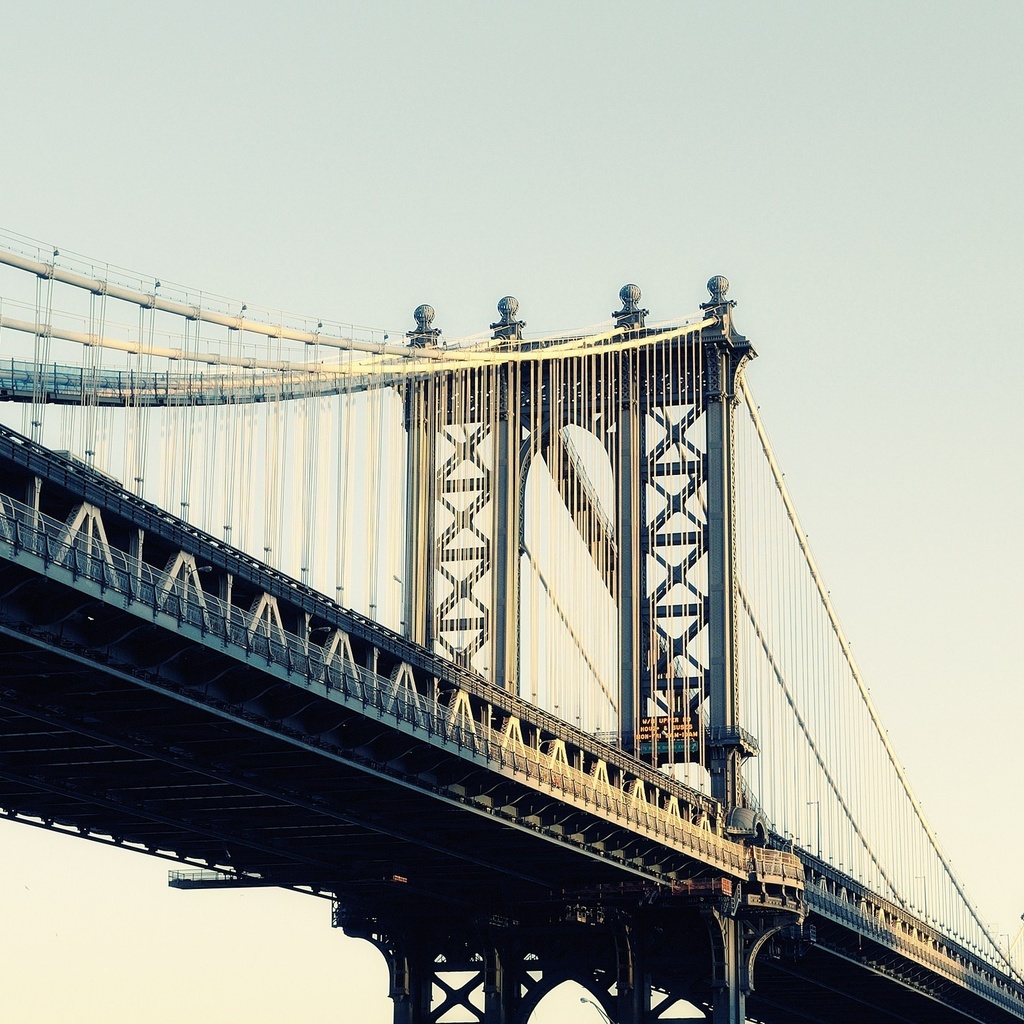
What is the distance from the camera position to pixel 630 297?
9812cm

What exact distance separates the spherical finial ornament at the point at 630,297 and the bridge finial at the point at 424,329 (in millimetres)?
12070

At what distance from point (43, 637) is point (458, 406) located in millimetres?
42652

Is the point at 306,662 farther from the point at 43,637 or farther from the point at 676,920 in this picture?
the point at 676,920

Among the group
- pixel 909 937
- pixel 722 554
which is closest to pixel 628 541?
pixel 722 554

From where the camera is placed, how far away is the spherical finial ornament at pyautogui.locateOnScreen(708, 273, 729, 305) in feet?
324

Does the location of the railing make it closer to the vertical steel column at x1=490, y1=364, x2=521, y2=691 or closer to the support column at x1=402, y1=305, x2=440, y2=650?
the vertical steel column at x1=490, y1=364, x2=521, y2=691

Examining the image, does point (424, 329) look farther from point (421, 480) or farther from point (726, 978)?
point (726, 978)

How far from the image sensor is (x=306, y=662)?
2280 inches

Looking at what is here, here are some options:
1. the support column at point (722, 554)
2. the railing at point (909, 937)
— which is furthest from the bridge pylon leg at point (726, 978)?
the railing at point (909, 937)

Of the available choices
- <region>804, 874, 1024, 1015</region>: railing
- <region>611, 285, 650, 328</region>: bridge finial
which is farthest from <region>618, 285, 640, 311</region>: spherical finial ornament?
<region>804, 874, 1024, 1015</region>: railing

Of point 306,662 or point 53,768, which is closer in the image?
point 306,662

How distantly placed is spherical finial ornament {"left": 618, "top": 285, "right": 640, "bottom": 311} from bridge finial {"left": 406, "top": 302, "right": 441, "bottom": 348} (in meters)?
12.1

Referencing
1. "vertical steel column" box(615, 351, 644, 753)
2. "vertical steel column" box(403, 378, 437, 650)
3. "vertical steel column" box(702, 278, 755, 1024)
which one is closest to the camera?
"vertical steel column" box(403, 378, 437, 650)

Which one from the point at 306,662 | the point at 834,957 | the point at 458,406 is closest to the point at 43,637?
the point at 306,662
